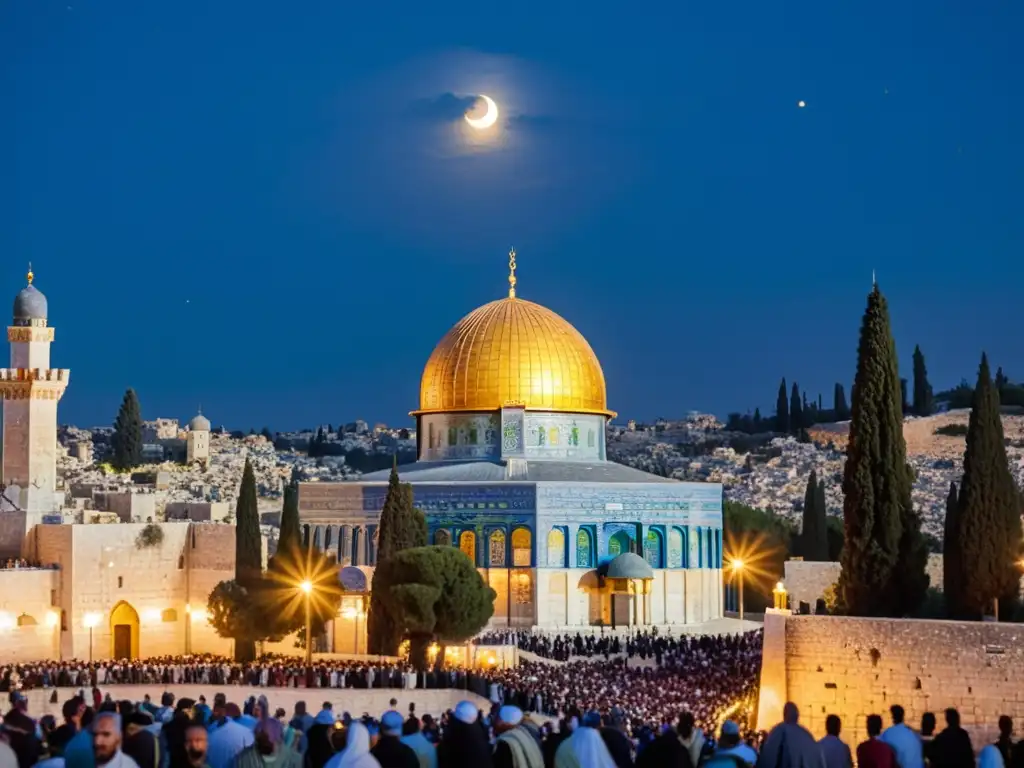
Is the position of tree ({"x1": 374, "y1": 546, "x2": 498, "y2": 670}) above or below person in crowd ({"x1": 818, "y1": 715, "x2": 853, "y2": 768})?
above

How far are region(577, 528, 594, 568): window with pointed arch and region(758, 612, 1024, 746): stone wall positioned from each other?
1432cm

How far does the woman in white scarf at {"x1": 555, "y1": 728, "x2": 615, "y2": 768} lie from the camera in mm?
10352

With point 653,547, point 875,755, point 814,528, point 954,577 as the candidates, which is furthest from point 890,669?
point 814,528

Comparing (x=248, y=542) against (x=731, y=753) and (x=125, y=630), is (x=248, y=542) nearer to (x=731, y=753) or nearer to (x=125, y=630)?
(x=125, y=630)

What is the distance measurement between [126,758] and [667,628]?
98.6 ft

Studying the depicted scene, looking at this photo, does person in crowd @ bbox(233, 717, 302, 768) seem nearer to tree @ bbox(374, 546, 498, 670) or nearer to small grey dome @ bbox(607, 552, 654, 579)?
tree @ bbox(374, 546, 498, 670)

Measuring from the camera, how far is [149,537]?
37.4 meters

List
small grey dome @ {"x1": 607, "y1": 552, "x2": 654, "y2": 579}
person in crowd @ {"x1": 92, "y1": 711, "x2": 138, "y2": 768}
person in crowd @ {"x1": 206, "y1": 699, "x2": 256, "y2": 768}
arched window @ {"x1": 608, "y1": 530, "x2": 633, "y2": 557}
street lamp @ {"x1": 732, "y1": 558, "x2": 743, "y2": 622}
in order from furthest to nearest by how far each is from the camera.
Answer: street lamp @ {"x1": 732, "y1": 558, "x2": 743, "y2": 622}, arched window @ {"x1": 608, "y1": 530, "x2": 633, "y2": 557}, small grey dome @ {"x1": 607, "y1": 552, "x2": 654, "y2": 579}, person in crowd @ {"x1": 206, "y1": 699, "x2": 256, "y2": 768}, person in crowd @ {"x1": 92, "y1": 711, "x2": 138, "y2": 768}

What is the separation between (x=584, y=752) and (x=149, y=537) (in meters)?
28.3

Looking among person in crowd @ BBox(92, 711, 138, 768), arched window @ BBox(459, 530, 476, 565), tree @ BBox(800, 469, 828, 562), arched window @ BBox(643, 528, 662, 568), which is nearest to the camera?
person in crowd @ BBox(92, 711, 138, 768)

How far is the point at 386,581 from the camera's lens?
1259 inches

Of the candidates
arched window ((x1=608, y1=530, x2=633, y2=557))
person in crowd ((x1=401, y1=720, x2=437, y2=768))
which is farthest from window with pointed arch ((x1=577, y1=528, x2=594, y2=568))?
person in crowd ((x1=401, y1=720, x2=437, y2=768))

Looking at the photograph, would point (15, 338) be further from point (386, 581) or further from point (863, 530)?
point (863, 530)

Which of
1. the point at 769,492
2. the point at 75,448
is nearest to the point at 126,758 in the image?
the point at 769,492
